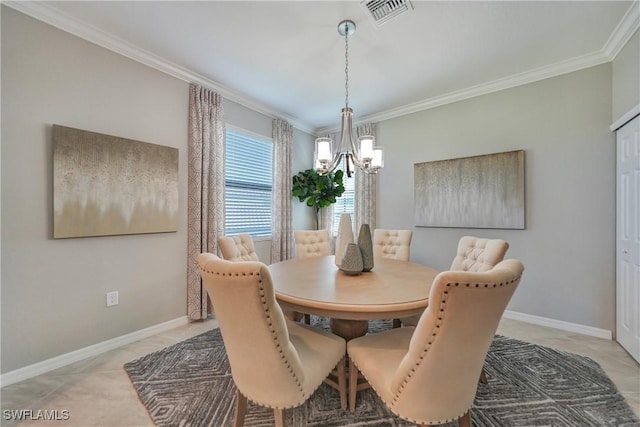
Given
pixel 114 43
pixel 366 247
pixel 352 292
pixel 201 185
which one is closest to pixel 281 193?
pixel 201 185

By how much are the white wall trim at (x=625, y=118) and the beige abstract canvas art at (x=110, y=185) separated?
410 cm

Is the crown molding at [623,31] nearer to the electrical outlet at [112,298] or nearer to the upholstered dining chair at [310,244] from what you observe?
the upholstered dining chair at [310,244]

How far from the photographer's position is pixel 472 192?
3.33 meters

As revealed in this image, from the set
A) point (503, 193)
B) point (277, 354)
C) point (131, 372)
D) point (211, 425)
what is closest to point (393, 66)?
point (503, 193)

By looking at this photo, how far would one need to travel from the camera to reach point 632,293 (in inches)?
90.0

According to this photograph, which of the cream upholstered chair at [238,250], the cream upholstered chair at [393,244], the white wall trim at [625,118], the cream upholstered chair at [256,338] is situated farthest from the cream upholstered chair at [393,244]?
the white wall trim at [625,118]

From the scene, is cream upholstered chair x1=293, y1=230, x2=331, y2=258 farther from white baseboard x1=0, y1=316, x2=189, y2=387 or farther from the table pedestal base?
white baseboard x1=0, y1=316, x2=189, y2=387

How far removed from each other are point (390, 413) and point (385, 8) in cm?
278

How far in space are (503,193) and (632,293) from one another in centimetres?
134

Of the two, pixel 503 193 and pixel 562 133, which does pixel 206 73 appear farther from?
pixel 562 133

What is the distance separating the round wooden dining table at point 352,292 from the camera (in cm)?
139

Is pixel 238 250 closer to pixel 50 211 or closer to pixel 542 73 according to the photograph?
pixel 50 211

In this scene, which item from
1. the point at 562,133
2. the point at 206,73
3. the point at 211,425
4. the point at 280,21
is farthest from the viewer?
the point at 206,73

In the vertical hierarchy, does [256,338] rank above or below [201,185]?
below
